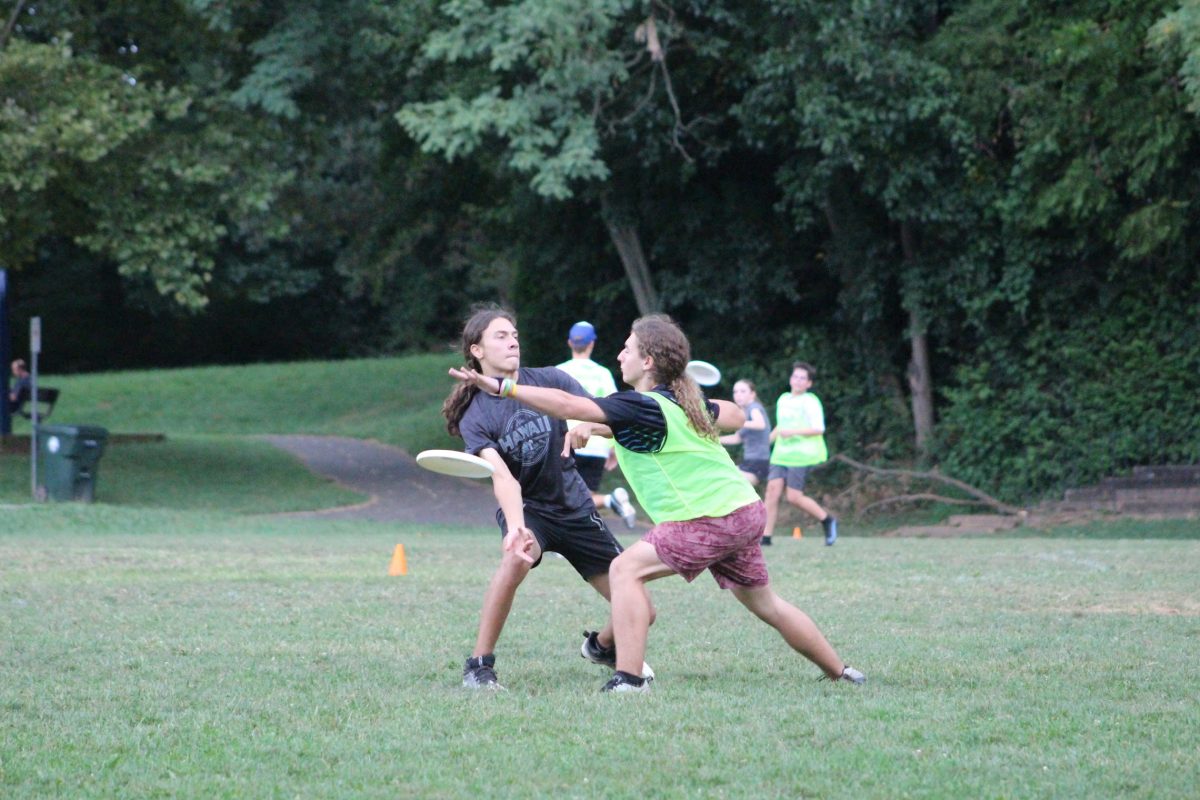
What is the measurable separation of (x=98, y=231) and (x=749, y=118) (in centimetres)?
994

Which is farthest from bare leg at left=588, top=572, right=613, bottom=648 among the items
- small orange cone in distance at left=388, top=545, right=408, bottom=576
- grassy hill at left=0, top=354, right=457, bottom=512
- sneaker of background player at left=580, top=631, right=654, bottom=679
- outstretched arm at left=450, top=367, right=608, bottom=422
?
grassy hill at left=0, top=354, right=457, bottom=512

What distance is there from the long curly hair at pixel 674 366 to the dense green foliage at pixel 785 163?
11.9 metres

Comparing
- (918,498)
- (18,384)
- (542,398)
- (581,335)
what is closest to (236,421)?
(18,384)

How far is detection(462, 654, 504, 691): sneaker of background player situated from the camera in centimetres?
638

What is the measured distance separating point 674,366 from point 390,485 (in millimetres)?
20105

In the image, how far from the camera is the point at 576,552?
6.74 m

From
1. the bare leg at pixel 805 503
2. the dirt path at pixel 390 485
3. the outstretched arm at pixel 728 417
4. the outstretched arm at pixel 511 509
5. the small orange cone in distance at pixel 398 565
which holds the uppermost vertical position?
the outstretched arm at pixel 728 417

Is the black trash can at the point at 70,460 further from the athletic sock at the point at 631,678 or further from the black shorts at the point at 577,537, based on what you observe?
the athletic sock at the point at 631,678

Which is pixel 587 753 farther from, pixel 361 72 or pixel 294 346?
pixel 294 346

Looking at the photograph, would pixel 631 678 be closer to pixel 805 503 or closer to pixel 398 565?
pixel 398 565

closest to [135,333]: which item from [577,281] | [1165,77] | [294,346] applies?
[294,346]

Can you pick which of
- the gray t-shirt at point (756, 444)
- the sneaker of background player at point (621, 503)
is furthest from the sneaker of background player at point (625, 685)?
the gray t-shirt at point (756, 444)

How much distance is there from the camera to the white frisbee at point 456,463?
224 inches

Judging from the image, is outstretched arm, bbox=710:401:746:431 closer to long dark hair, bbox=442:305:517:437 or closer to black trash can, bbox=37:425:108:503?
long dark hair, bbox=442:305:517:437
